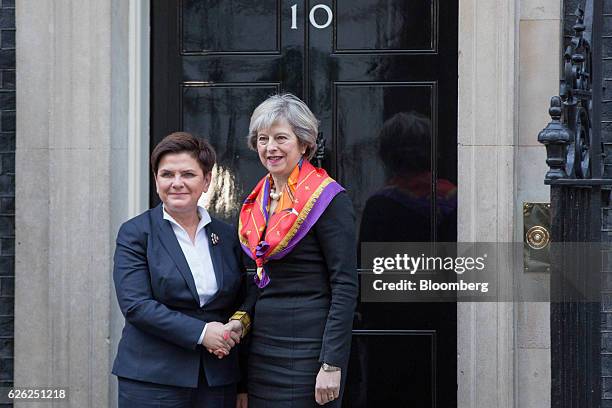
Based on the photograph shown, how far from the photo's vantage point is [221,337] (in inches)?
146

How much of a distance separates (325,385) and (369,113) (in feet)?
7.20

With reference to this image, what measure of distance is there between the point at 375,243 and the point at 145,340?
200cm

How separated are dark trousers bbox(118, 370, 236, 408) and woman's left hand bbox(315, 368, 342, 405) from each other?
396mm

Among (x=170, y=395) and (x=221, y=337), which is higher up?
(x=221, y=337)

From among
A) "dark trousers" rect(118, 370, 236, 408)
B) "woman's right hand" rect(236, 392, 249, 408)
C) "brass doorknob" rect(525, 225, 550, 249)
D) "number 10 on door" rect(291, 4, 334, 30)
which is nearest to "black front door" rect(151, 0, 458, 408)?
"number 10 on door" rect(291, 4, 334, 30)

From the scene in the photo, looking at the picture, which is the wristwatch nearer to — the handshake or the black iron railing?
the handshake

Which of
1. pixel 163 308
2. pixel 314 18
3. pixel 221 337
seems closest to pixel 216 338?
pixel 221 337

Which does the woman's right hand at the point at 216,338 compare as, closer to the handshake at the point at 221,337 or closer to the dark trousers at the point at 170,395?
the handshake at the point at 221,337

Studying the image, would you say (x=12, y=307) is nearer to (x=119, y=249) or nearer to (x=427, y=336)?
(x=119, y=249)

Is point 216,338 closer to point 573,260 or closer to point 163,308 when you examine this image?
point 163,308

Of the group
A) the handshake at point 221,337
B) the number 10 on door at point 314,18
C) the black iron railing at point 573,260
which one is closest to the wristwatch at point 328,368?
the handshake at point 221,337

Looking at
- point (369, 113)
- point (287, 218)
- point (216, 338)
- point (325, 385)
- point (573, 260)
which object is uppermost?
point (369, 113)

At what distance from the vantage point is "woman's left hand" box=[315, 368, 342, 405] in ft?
12.1

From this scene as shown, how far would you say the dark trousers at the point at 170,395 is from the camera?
376cm
